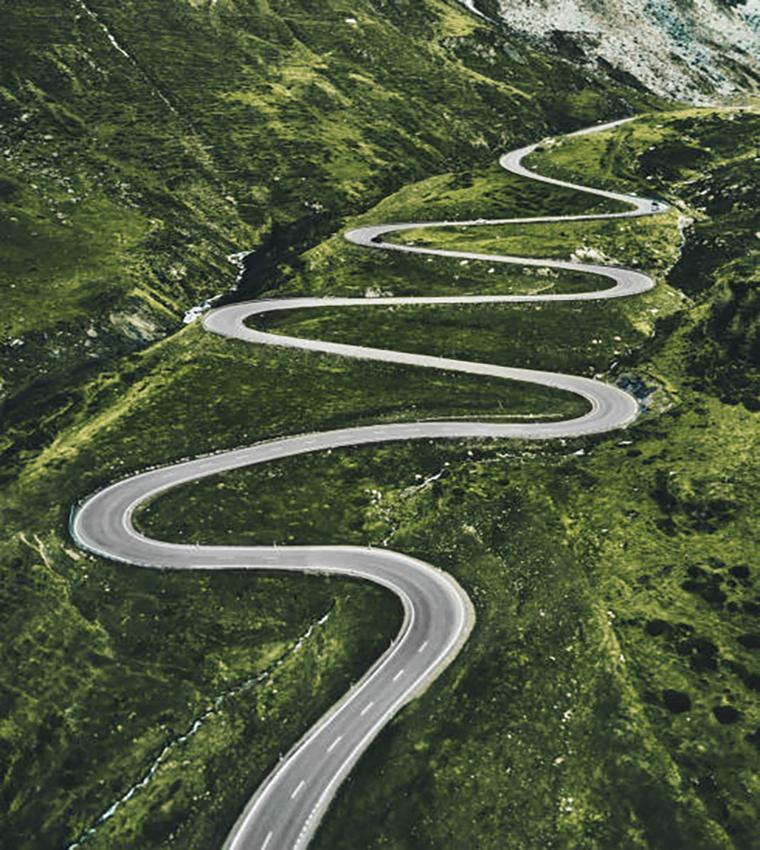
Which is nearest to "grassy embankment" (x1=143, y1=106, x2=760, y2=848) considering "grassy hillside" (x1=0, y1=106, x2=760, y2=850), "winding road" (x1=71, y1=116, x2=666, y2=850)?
"grassy hillside" (x1=0, y1=106, x2=760, y2=850)

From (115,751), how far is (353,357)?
7925cm

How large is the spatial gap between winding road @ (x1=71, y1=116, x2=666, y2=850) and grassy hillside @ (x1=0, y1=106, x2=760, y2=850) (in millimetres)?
1915

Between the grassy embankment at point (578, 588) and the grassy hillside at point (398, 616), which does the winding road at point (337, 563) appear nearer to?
the grassy hillside at point (398, 616)

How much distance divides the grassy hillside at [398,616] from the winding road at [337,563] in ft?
6.28

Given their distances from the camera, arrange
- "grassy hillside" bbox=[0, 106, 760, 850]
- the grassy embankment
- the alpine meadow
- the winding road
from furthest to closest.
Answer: the alpine meadow
the winding road
"grassy hillside" bbox=[0, 106, 760, 850]
the grassy embankment

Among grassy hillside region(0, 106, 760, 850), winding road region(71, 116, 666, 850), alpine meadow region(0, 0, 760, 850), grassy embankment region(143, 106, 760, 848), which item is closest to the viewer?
grassy embankment region(143, 106, 760, 848)

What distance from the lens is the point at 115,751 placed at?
66.8m

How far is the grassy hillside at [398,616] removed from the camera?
5900 centimetres

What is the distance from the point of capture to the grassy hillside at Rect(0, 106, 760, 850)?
5900 cm

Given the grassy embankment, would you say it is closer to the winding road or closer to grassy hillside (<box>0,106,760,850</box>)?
grassy hillside (<box>0,106,760,850</box>)

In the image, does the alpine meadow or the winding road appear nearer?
the winding road

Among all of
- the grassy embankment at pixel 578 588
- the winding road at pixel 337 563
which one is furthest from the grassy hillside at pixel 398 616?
the winding road at pixel 337 563

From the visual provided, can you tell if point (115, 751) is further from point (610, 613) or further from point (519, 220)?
point (519, 220)

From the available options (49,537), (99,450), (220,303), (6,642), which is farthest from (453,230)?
(6,642)
